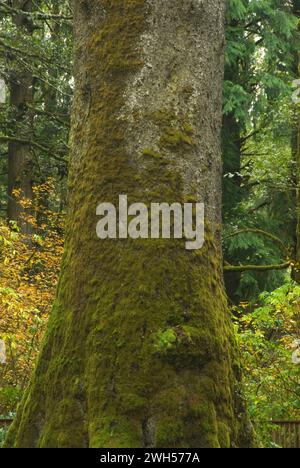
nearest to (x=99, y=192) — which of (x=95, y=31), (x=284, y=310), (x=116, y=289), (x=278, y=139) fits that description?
(x=116, y=289)

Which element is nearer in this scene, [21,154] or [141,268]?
[141,268]

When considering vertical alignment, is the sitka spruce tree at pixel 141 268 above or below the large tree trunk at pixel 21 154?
below

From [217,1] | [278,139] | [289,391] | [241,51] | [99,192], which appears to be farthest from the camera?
[278,139]

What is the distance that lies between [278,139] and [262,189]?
249cm

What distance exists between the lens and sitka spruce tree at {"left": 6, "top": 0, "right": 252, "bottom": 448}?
340 cm

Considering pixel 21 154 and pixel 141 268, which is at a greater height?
pixel 21 154

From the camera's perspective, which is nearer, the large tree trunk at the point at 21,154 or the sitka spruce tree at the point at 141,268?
the sitka spruce tree at the point at 141,268

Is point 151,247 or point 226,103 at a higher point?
point 226,103

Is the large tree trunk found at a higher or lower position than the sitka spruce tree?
higher

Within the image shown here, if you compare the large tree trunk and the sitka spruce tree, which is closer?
the sitka spruce tree

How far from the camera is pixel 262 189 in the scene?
1484 centimetres

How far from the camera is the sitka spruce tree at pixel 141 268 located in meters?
3.40

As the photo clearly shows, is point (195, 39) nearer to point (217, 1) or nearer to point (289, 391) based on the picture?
point (217, 1)

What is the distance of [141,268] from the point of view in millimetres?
3590
